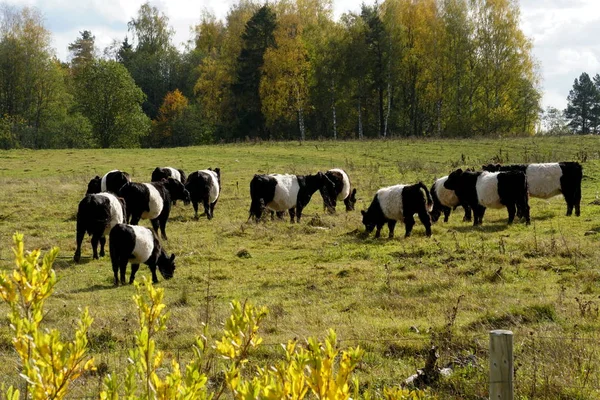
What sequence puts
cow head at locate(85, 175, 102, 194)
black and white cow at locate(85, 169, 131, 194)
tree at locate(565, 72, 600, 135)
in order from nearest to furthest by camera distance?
cow head at locate(85, 175, 102, 194) → black and white cow at locate(85, 169, 131, 194) → tree at locate(565, 72, 600, 135)

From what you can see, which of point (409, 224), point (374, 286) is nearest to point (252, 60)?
point (409, 224)

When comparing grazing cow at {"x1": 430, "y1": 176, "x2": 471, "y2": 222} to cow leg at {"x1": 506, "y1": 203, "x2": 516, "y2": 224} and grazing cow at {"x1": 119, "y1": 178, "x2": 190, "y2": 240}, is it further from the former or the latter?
grazing cow at {"x1": 119, "y1": 178, "x2": 190, "y2": 240}

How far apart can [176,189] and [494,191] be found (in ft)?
28.9

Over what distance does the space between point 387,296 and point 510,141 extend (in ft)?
115

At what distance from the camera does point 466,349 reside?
718 centimetres

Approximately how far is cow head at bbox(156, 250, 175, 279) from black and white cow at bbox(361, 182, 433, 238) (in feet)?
18.0

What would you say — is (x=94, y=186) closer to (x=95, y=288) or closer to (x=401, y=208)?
(x=95, y=288)

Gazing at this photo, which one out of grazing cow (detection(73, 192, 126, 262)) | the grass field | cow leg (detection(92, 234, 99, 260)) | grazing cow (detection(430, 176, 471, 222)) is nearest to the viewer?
the grass field

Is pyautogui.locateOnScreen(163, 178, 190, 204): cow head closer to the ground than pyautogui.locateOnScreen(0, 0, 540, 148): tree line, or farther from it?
closer to the ground

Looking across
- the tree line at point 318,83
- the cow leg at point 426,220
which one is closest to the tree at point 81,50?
the tree line at point 318,83

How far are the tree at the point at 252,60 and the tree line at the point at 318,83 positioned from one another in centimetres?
9

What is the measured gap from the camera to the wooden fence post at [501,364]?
4.38 meters

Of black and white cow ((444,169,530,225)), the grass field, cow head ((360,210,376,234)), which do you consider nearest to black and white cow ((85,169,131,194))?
the grass field

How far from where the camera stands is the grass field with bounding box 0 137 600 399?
682 centimetres
